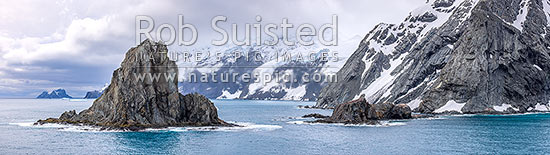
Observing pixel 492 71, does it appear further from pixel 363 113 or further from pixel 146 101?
pixel 146 101

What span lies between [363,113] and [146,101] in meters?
52.9

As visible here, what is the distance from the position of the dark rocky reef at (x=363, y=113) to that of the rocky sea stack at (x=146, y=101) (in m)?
32.1

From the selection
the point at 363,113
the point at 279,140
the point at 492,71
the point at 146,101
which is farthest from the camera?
the point at 492,71

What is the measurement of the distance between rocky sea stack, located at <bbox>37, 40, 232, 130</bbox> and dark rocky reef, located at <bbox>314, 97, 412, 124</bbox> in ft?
105

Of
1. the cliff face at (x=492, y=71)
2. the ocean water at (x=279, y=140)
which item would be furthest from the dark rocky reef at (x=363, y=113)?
the cliff face at (x=492, y=71)

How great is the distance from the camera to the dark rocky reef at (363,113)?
4798 inches

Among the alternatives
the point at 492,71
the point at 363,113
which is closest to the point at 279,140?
the point at 363,113

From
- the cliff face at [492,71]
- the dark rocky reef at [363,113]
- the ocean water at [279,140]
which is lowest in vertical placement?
the ocean water at [279,140]

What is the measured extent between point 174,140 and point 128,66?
1118 inches

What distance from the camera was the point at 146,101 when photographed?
326 ft

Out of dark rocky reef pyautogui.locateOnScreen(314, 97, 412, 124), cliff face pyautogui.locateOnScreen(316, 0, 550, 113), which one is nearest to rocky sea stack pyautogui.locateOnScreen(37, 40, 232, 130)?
dark rocky reef pyautogui.locateOnScreen(314, 97, 412, 124)

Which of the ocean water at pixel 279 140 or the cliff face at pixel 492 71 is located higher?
the cliff face at pixel 492 71

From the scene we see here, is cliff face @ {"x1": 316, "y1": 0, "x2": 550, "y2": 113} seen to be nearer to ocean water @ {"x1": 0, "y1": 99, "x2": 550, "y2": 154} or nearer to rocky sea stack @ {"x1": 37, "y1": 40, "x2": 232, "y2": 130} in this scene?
ocean water @ {"x1": 0, "y1": 99, "x2": 550, "y2": 154}

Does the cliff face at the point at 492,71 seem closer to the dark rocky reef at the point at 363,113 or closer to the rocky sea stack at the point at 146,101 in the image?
the dark rocky reef at the point at 363,113
